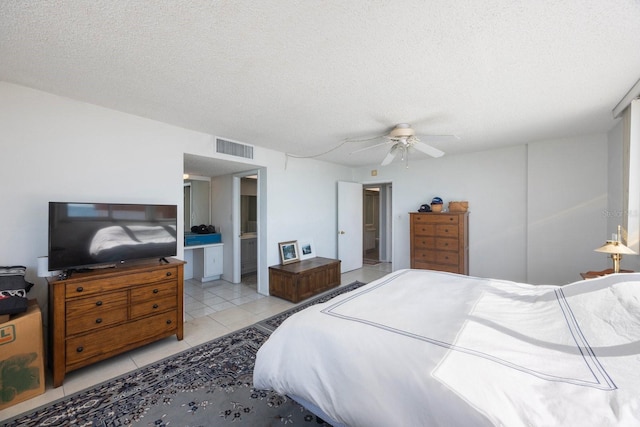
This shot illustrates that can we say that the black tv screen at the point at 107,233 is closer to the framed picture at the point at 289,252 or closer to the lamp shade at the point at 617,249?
the framed picture at the point at 289,252

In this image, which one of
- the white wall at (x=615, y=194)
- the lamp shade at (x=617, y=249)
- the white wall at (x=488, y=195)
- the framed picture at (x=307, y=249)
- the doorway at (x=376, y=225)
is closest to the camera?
the lamp shade at (x=617, y=249)

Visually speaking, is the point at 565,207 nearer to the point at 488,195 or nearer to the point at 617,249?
the point at 488,195

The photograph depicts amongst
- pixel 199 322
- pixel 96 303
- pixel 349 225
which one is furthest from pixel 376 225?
pixel 96 303

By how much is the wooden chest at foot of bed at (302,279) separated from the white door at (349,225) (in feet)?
3.29

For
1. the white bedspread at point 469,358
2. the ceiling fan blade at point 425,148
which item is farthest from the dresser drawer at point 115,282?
the ceiling fan blade at point 425,148

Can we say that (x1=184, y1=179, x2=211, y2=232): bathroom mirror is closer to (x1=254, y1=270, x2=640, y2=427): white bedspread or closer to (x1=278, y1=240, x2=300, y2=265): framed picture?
(x1=278, y1=240, x2=300, y2=265): framed picture

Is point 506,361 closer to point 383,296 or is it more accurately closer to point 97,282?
point 383,296

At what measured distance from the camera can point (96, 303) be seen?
2.18 metres

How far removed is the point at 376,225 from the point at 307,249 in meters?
4.19

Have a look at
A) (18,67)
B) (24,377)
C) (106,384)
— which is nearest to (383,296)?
(106,384)

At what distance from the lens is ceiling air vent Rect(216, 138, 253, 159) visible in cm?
350

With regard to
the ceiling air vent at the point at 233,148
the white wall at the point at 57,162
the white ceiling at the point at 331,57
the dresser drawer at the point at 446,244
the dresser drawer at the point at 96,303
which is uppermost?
the white ceiling at the point at 331,57

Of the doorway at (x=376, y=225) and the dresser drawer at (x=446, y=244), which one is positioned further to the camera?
the doorway at (x=376, y=225)

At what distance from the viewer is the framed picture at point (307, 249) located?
187 inches
